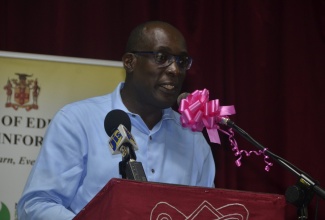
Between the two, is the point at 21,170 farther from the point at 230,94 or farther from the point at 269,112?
the point at 269,112

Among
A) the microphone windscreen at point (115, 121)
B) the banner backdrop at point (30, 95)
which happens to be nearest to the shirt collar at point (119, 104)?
the banner backdrop at point (30, 95)

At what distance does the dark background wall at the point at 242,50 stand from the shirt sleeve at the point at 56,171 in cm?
130

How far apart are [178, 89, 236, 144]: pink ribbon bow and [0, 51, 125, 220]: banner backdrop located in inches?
35.7

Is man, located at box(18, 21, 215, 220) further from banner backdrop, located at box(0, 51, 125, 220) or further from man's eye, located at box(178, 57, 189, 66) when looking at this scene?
banner backdrop, located at box(0, 51, 125, 220)

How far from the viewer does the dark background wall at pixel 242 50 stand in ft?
12.2

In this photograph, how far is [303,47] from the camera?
4199 mm

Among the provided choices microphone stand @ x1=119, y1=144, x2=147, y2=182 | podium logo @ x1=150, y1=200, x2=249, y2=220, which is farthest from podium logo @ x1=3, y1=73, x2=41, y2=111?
podium logo @ x1=150, y1=200, x2=249, y2=220

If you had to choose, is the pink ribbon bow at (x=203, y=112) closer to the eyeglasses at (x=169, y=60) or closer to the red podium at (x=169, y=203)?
the eyeglasses at (x=169, y=60)

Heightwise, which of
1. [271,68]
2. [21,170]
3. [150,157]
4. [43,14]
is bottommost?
[21,170]

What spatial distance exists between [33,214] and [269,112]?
224 centimetres

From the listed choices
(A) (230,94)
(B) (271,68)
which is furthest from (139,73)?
(B) (271,68)

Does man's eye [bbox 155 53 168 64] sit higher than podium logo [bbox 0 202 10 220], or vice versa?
man's eye [bbox 155 53 168 64]

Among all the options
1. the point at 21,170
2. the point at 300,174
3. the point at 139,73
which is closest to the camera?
the point at 300,174

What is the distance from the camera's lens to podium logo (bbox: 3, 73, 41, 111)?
318 cm
